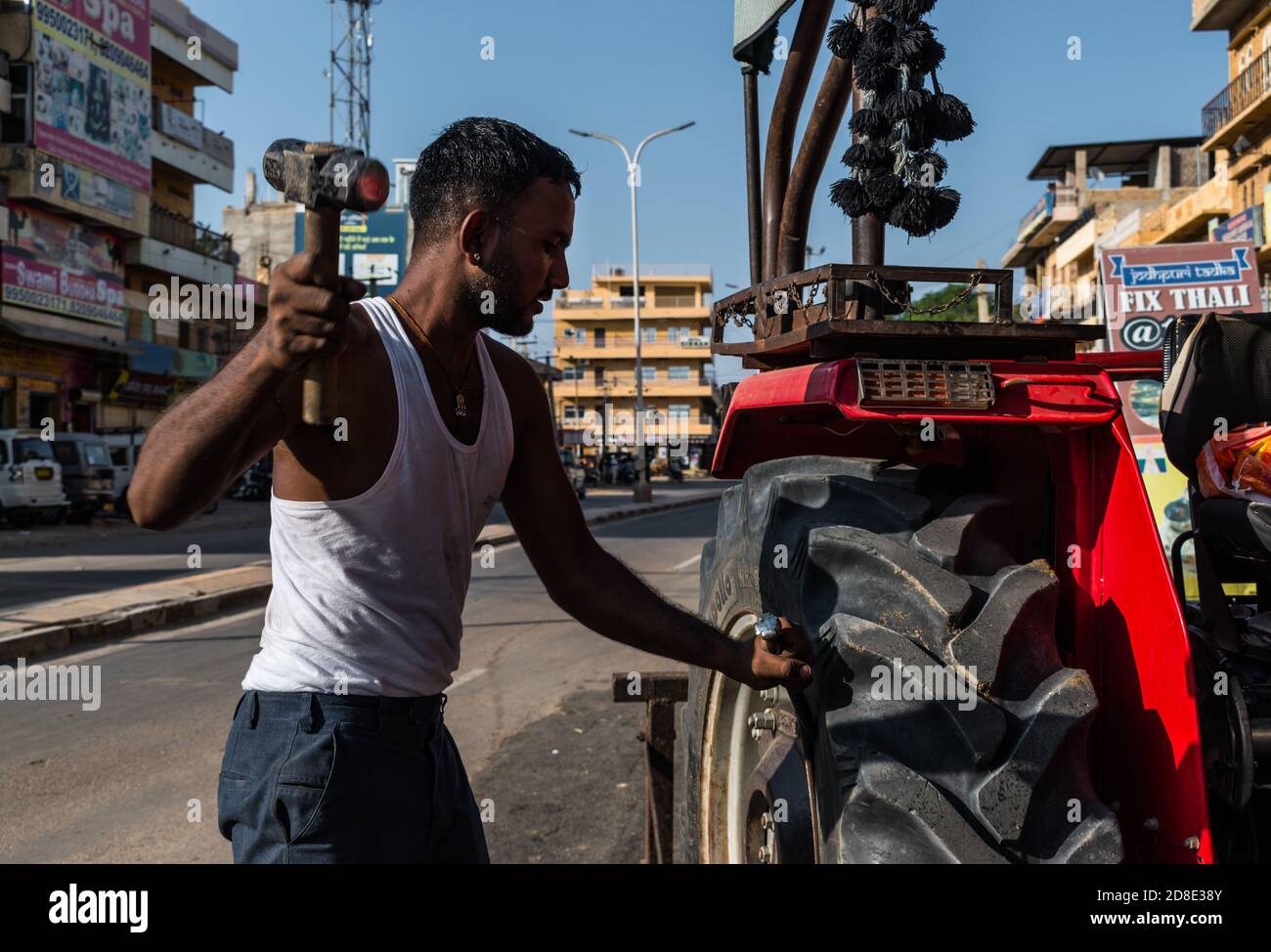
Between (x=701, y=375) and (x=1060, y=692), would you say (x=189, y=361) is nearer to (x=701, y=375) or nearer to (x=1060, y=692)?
(x=1060, y=692)

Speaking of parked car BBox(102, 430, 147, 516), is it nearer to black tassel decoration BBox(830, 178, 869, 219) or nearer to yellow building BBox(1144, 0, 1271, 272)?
black tassel decoration BBox(830, 178, 869, 219)

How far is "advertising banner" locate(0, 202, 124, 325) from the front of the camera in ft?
94.2

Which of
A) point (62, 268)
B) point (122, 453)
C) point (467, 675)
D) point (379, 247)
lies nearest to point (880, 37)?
point (467, 675)

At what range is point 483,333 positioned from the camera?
230 cm

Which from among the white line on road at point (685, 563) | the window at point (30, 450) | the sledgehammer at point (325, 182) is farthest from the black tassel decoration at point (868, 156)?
the window at point (30, 450)

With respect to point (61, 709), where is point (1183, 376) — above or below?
above

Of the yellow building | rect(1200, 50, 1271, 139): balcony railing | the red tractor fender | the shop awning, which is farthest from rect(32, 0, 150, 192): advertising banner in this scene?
the red tractor fender

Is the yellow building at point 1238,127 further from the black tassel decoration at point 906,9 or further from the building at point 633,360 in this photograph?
the building at point 633,360

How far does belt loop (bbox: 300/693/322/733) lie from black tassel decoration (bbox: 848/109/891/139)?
5.24 ft

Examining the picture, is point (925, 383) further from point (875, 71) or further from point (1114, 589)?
point (875, 71)

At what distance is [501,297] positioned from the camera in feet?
6.42

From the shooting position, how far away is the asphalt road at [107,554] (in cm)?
1303
